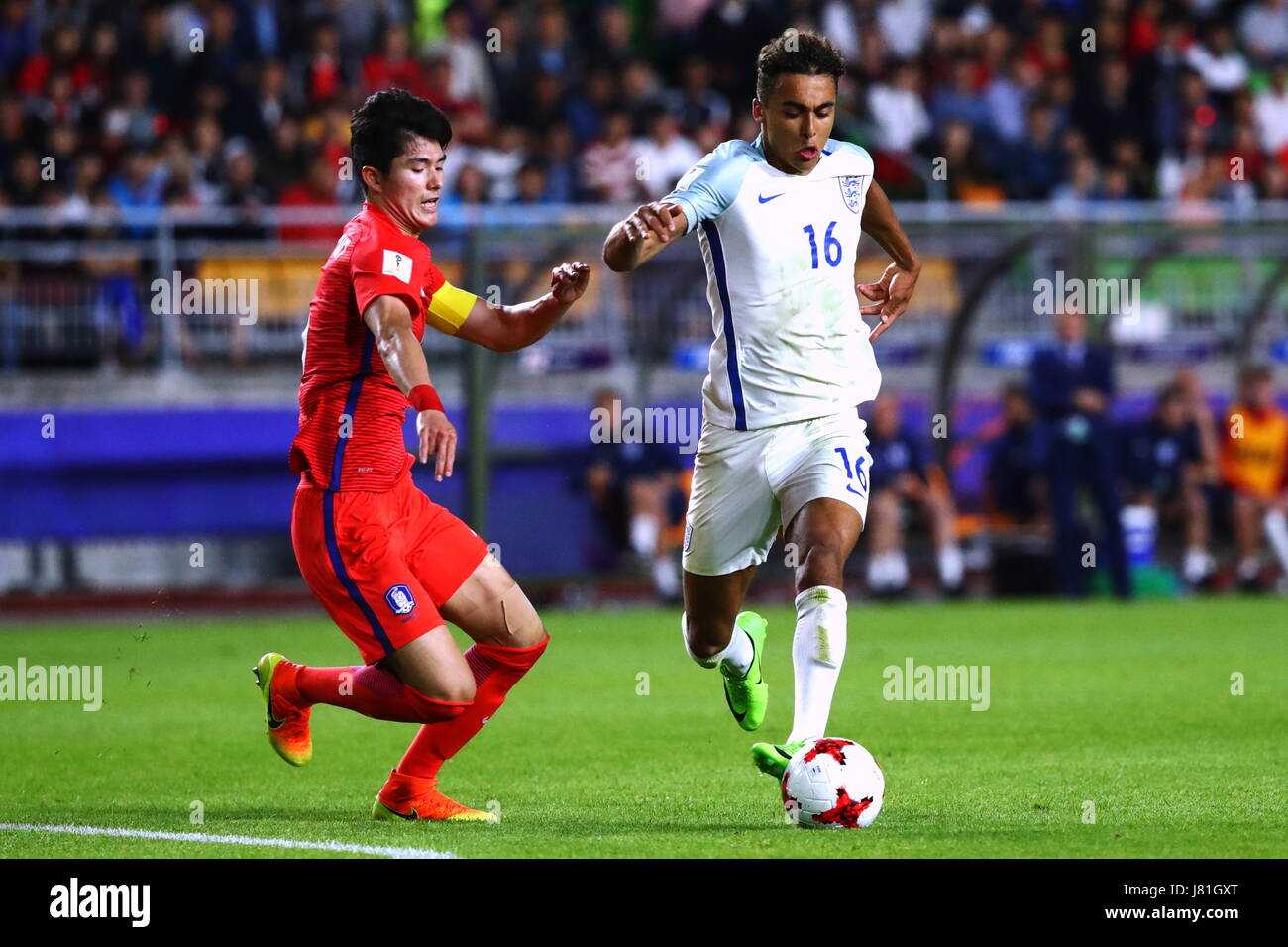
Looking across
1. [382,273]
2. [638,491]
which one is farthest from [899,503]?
[382,273]

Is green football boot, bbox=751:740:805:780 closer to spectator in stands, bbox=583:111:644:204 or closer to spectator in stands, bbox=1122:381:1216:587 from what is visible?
spectator in stands, bbox=1122:381:1216:587

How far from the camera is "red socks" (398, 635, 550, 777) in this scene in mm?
6906

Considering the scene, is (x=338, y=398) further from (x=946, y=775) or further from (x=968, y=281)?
(x=968, y=281)

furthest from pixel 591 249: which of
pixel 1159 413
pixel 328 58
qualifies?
pixel 1159 413

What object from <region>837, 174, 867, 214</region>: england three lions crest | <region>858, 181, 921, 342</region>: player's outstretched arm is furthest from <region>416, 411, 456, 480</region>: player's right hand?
<region>858, 181, 921, 342</region>: player's outstretched arm

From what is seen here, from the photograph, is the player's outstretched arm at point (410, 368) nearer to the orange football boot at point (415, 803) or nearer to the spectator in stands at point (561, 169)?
the orange football boot at point (415, 803)

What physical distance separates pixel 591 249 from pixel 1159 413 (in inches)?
195

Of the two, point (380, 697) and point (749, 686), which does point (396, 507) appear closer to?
point (380, 697)

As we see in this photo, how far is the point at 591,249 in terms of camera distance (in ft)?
55.3

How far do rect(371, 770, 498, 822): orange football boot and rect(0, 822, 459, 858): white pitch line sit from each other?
1.89ft

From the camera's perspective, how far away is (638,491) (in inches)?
658

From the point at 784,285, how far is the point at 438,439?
191 cm

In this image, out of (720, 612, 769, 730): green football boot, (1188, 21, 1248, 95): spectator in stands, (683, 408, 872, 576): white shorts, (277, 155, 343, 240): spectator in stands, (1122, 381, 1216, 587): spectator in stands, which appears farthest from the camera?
(1188, 21, 1248, 95): spectator in stands

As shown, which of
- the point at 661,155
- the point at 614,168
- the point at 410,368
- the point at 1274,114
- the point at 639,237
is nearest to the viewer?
the point at 410,368
